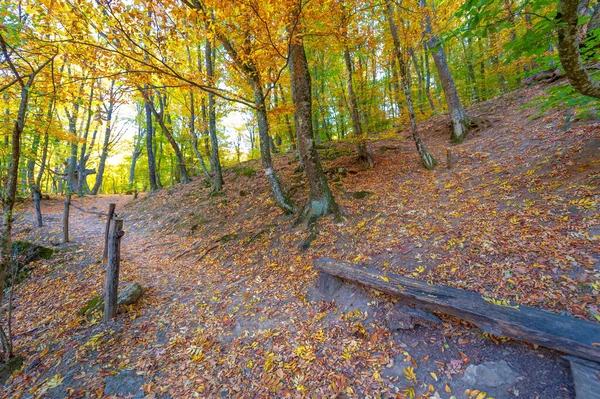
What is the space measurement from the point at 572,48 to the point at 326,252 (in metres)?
4.88

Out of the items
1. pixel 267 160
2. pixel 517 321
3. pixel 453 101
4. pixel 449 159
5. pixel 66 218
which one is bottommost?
pixel 517 321

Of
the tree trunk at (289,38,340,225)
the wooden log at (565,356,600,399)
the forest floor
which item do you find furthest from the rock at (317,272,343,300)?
the wooden log at (565,356,600,399)

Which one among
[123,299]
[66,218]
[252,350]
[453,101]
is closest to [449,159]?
[453,101]

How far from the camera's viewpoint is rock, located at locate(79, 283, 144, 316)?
15.6 feet

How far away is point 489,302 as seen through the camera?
2.93 meters

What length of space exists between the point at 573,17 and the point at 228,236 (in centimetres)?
827

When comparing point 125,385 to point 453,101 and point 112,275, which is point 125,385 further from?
point 453,101

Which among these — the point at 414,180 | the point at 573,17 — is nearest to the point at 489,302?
the point at 573,17

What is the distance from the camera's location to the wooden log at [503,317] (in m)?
2.26

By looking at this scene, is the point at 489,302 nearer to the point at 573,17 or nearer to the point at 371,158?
the point at 573,17

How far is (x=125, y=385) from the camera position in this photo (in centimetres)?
323

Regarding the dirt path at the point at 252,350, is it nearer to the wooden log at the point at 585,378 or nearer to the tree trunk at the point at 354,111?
the wooden log at the point at 585,378

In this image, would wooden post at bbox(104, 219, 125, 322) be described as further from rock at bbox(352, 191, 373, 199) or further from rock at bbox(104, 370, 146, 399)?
rock at bbox(352, 191, 373, 199)

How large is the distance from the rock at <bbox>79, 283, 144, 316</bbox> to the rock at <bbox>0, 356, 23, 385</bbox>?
0.99 meters
